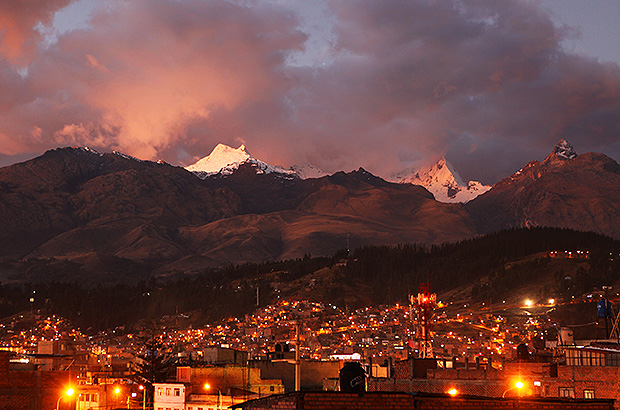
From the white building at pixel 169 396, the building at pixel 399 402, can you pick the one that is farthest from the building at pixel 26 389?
the building at pixel 399 402

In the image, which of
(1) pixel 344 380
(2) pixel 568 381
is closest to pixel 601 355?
(2) pixel 568 381

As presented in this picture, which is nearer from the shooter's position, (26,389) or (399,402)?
(399,402)

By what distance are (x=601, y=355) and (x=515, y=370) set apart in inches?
347

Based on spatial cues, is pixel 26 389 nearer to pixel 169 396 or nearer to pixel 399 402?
pixel 169 396

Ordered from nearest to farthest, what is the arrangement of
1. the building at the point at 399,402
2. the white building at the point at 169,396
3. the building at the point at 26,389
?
the building at the point at 399,402
the building at the point at 26,389
the white building at the point at 169,396

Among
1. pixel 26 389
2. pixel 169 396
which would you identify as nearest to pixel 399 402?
pixel 26 389

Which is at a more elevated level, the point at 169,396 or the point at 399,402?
the point at 169,396

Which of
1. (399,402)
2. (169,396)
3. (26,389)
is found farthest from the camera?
(169,396)

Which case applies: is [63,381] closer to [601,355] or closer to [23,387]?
[23,387]

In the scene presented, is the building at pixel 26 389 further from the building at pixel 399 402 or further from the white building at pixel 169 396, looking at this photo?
the building at pixel 399 402

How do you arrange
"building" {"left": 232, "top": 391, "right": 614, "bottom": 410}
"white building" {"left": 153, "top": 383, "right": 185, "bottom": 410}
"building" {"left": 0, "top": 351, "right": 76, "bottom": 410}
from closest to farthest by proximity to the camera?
"building" {"left": 232, "top": 391, "right": 614, "bottom": 410}
"building" {"left": 0, "top": 351, "right": 76, "bottom": 410}
"white building" {"left": 153, "top": 383, "right": 185, "bottom": 410}

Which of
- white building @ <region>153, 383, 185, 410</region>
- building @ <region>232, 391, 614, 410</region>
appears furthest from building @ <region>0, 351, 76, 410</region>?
building @ <region>232, 391, 614, 410</region>

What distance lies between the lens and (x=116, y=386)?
115m

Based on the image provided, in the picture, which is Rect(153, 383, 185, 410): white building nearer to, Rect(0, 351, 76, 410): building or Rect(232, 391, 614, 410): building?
Rect(0, 351, 76, 410): building
